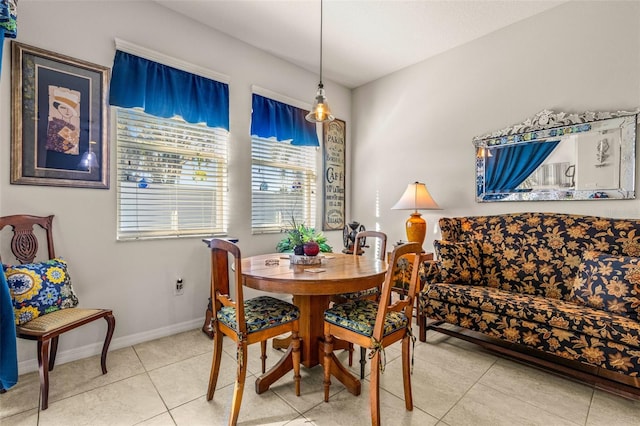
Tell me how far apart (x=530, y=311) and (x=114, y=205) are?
10.6 feet

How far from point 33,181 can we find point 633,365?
397cm

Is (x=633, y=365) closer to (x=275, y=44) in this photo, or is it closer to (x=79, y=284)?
(x=79, y=284)

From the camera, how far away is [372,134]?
4.29 meters

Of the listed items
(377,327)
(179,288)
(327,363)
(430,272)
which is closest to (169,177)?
(179,288)

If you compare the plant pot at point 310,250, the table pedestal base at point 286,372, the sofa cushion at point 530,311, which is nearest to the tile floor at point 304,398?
the table pedestal base at point 286,372

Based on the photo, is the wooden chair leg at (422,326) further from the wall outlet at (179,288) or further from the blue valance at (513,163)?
the wall outlet at (179,288)

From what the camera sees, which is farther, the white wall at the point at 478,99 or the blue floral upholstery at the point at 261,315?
the white wall at the point at 478,99

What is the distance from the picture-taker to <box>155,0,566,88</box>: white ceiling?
2.71 metres

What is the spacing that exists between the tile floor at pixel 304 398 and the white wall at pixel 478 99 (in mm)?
1585

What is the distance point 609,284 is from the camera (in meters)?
2.04

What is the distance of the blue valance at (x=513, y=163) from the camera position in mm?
2854

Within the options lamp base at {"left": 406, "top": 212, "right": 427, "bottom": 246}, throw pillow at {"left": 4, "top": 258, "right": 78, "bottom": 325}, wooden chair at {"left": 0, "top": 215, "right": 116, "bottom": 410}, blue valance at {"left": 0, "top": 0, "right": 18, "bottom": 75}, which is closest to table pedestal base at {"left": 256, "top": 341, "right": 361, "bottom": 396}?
wooden chair at {"left": 0, "top": 215, "right": 116, "bottom": 410}

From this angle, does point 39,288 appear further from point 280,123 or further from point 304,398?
point 280,123

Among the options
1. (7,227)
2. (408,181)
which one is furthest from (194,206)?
(408,181)
